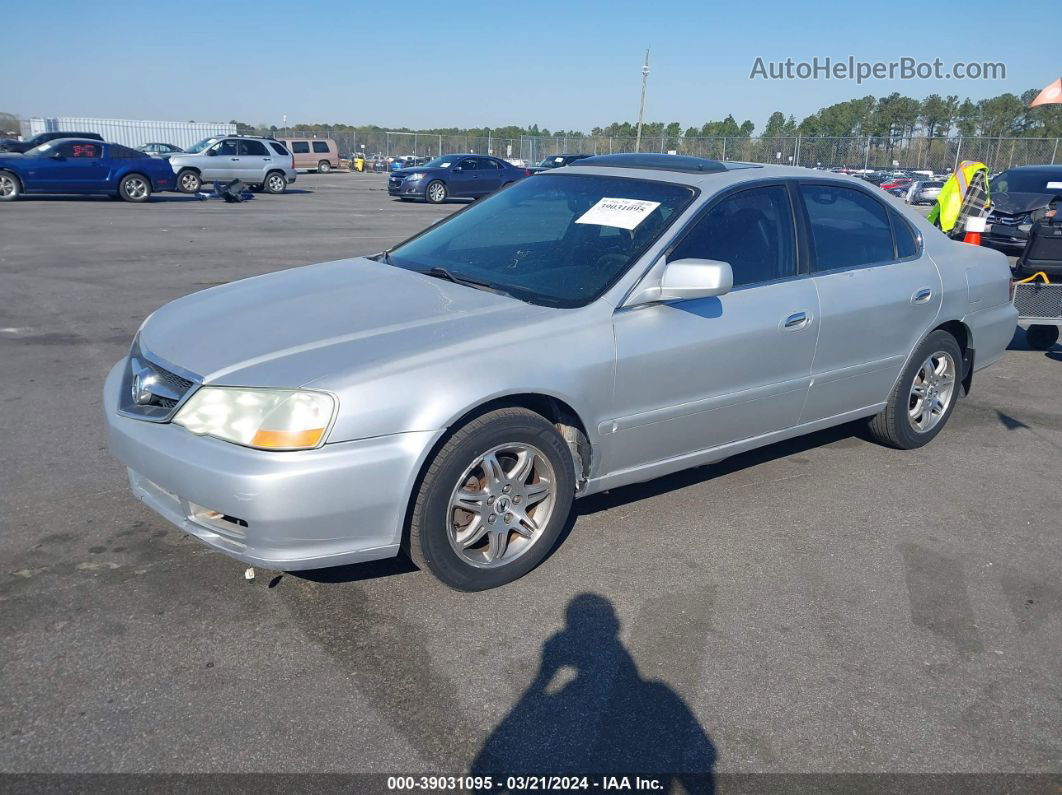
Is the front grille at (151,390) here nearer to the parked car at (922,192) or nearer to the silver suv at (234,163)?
the silver suv at (234,163)

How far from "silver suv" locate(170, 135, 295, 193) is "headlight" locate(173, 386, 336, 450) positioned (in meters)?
24.6

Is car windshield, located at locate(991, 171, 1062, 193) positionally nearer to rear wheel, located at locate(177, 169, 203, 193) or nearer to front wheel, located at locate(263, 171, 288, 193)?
rear wheel, located at locate(177, 169, 203, 193)

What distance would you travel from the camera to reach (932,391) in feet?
17.3

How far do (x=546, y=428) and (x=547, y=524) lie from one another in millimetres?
421

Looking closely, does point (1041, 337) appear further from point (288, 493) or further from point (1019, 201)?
point (288, 493)

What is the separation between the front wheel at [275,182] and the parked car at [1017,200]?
21.0 m

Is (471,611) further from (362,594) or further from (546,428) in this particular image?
(546,428)

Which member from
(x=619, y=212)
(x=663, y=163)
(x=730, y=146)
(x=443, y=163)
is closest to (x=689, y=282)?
(x=619, y=212)

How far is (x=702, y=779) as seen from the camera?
2520 millimetres

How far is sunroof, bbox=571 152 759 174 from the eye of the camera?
4.40 meters

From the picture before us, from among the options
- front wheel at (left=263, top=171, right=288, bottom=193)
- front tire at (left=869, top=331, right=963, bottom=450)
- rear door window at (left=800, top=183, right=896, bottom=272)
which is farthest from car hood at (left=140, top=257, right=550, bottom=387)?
front wheel at (left=263, top=171, right=288, bottom=193)

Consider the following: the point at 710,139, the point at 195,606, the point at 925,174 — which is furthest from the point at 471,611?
the point at 710,139

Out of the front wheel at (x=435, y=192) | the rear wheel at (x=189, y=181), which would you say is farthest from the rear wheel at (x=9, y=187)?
the front wheel at (x=435, y=192)

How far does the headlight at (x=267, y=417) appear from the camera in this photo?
2965 millimetres
